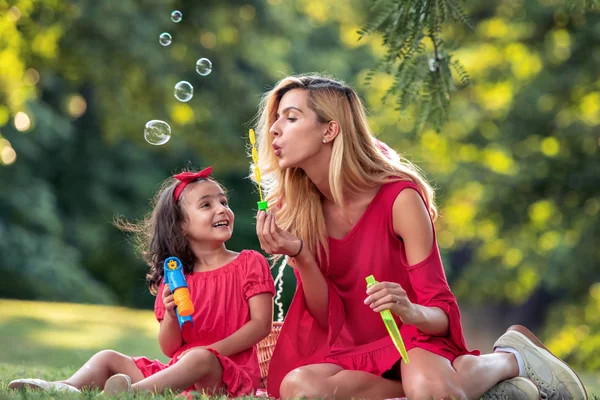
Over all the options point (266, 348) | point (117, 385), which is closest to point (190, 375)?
point (117, 385)

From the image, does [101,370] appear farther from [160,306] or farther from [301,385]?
[301,385]

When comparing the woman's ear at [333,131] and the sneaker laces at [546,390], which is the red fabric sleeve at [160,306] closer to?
the woman's ear at [333,131]

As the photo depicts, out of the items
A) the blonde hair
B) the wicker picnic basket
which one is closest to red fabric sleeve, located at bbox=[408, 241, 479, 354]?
the blonde hair

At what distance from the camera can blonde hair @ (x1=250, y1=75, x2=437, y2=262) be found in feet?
11.3

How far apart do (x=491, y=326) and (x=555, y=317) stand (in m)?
5.72

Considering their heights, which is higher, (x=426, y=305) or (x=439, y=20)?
(x=439, y=20)

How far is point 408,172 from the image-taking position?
3.51 m

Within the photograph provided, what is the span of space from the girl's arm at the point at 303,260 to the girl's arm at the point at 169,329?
52 centimetres

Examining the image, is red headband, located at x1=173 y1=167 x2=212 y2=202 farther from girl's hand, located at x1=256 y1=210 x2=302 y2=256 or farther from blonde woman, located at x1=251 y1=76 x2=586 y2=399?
girl's hand, located at x1=256 y1=210 x2=302 y2=256

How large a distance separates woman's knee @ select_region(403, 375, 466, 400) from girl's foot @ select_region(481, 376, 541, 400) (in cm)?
20

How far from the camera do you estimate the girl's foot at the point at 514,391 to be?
322cm

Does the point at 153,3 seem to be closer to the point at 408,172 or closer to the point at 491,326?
the point at 408,172

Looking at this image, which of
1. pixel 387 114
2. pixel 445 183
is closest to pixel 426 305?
pixel 445 183

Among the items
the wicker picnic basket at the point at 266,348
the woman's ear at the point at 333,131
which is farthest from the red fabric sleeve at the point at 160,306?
the woman's ear at the point at 333,131
